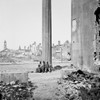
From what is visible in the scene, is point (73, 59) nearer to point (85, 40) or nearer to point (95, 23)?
point (85, 40)

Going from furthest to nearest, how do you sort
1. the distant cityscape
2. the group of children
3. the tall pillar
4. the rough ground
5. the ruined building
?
1. the distant cityscape
2. the tall pillar
3. the group of children
4. the ruined building
5. the rough ground

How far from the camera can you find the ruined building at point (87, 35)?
7.34 m

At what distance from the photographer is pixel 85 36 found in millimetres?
9148

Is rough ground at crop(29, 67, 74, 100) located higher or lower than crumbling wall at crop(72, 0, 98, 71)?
lower

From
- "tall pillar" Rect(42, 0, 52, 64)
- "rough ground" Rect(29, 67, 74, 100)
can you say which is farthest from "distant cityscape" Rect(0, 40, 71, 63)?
"rough ground" Rect(29, 67, 74, 100)

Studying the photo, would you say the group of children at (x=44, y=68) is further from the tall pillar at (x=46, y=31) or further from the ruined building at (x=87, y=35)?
the ruined building at (x=87, y=35)

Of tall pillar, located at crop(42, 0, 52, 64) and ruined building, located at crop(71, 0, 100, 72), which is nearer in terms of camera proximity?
ruined building, located at crop(71, 0, 100, 72)

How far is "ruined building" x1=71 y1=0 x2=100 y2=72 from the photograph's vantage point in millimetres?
7340

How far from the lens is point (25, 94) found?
3938 millimetres

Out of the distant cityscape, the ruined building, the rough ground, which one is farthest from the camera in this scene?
the distant cityscape

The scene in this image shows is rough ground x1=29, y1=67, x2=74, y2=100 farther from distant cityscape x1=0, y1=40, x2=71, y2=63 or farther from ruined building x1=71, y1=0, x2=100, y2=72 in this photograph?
distant cityscape x1=0, y1=40, x2=71, y2=63

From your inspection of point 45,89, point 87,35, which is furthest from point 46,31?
point 45,89

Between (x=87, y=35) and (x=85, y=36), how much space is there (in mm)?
326

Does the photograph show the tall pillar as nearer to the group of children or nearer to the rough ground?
the group of children
